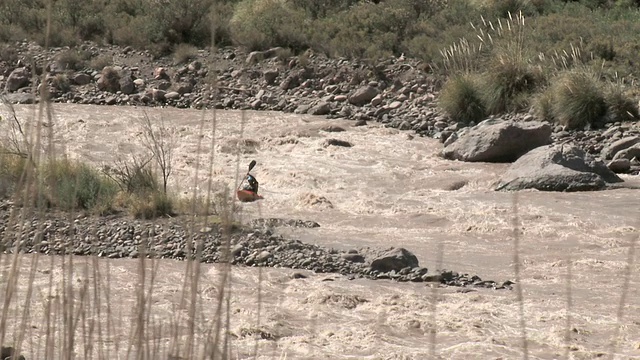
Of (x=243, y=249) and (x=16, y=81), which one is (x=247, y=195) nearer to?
(x=243, y=249)

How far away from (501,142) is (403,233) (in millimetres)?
4182

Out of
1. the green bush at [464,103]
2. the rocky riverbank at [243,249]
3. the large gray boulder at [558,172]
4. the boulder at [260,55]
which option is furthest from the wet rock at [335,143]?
the rocky riverbank at [243,249]

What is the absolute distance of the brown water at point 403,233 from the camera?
8.13 metres

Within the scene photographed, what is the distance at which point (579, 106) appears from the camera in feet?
55.2

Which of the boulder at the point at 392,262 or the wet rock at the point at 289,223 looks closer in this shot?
the boulder at the point at 392,262

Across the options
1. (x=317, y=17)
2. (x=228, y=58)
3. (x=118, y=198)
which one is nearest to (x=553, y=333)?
(x=118, y=198)

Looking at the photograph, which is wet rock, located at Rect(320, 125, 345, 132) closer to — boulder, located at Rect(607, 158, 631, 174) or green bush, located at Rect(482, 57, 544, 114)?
green bush, located at Rect(482, 57, 544, 114)

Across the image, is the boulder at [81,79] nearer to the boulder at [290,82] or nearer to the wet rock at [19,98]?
the wet rock at [19,98]

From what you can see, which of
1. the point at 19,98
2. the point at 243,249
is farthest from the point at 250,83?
the point at 243,249

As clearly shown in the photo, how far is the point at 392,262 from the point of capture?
996 centimetres

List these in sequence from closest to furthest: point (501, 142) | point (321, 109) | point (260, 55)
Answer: point (501, 142), point (321, 109), point (260, 55)

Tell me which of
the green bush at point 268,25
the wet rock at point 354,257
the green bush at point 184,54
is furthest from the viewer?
the green bush at point 268,25

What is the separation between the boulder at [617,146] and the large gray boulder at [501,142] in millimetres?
807

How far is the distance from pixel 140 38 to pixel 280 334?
15.3 metres
